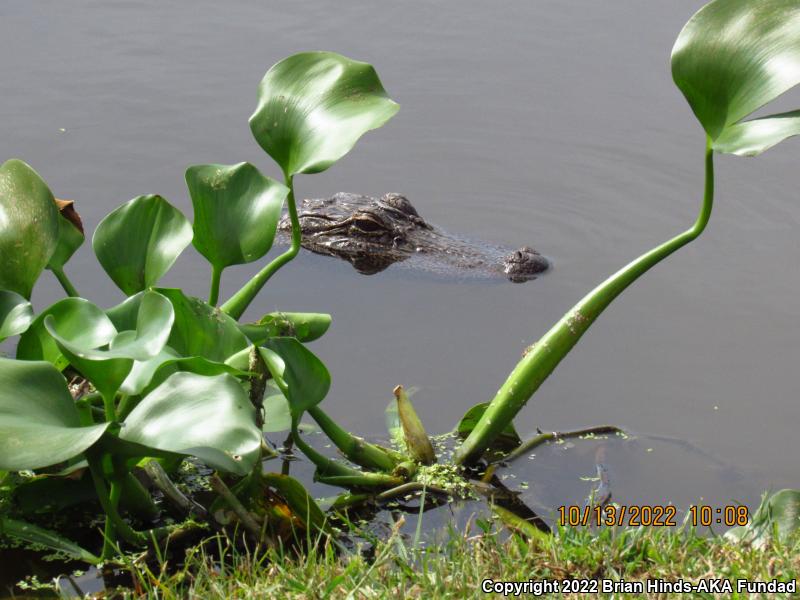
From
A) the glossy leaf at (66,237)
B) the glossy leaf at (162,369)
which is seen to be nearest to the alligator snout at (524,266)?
the glossy leaf at (66,237)

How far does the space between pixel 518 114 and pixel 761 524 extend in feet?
14.9

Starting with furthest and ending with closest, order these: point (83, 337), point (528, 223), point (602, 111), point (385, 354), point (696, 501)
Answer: point (602, 111) → point (528, 223) → point (385, 354) → point (696, 501) → point (83, 337)

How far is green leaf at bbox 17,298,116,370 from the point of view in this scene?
8.45ft

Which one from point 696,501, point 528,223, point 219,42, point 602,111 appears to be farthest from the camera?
point 219,42

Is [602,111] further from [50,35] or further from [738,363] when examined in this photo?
[50,35]

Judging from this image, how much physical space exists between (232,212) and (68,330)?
2.30ft

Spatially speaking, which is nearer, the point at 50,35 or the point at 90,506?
the point at 90,506

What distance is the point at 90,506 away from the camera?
301 cm

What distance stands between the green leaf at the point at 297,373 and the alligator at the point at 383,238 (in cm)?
260

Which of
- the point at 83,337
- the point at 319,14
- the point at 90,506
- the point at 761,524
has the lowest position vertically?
the point at 90,506

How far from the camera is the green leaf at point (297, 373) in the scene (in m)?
2.70

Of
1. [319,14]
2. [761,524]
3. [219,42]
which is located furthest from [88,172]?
[761,524]

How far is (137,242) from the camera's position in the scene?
3.10m

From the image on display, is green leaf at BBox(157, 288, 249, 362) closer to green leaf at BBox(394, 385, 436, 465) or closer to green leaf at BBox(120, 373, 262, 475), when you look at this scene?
green leaf at BBox(120, 373, 262, 475)
